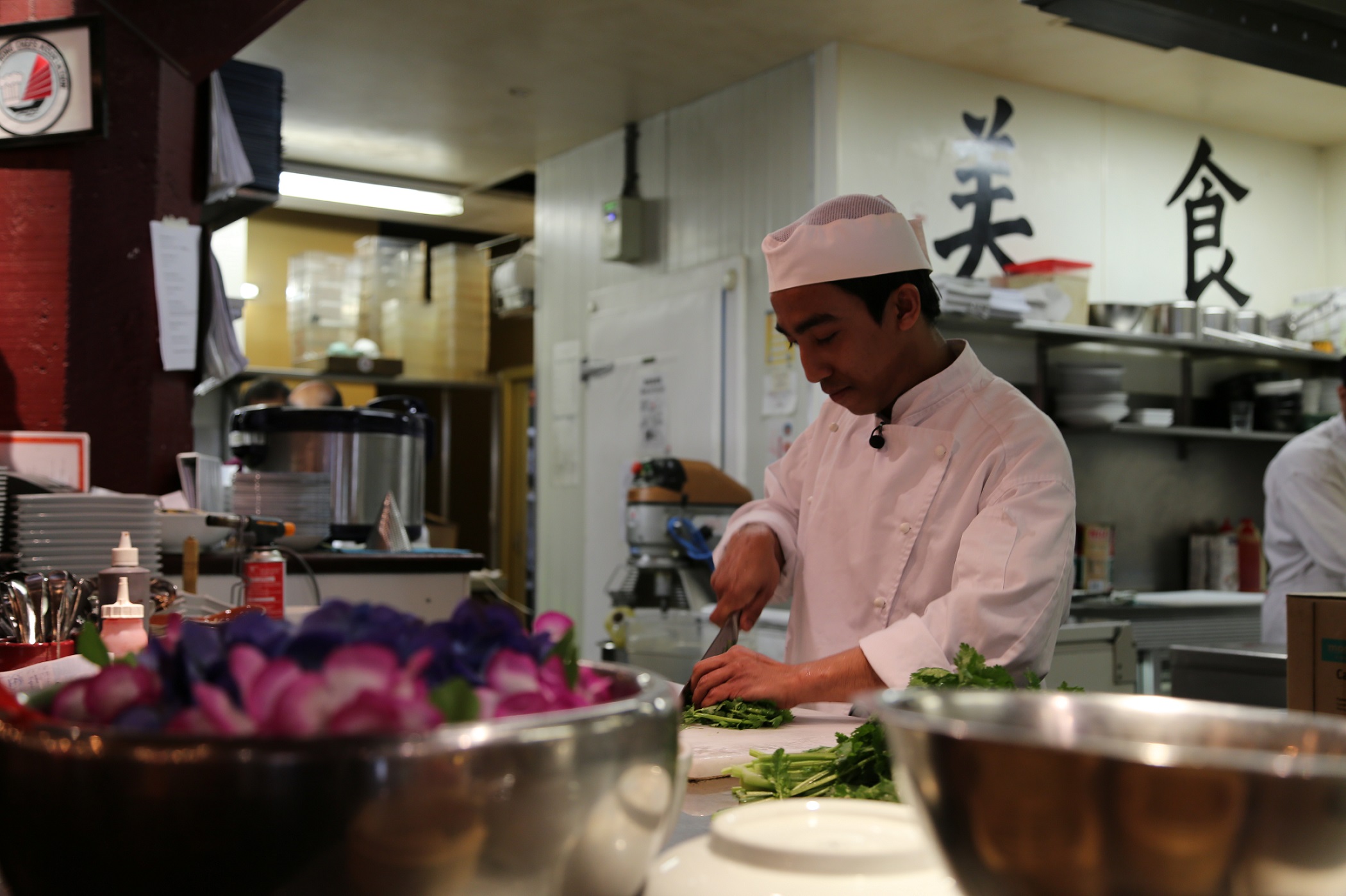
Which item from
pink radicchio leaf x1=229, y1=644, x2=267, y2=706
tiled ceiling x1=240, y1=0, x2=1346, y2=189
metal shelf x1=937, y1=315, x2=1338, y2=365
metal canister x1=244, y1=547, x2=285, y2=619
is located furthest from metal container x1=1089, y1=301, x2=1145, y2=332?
pink radicchio leaf x1=229, y1=644, x2=267, y2=706

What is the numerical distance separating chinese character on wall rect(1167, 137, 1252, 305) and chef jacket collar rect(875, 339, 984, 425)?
4282 millimetres

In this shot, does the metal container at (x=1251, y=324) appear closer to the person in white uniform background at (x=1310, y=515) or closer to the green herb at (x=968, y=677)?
the person in white uniform background at (x=1310, y=515)

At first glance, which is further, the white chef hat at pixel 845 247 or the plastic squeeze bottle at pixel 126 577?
the white chef hat at pixel 845 247

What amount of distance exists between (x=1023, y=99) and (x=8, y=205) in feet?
13.6

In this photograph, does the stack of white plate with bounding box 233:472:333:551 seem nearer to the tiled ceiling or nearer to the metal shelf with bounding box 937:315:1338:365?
the tiled ceiling

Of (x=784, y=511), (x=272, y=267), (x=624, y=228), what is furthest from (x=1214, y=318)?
(x=272, y=267)

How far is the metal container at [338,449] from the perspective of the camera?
4043 millimetres

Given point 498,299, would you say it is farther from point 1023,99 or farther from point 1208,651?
point 1208,651

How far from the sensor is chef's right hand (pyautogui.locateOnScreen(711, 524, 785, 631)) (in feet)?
6.92

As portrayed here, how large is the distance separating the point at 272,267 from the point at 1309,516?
6665mm

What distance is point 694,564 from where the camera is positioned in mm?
4523

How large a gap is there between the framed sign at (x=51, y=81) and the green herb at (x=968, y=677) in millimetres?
2906

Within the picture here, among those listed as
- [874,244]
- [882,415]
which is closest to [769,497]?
[882,415]

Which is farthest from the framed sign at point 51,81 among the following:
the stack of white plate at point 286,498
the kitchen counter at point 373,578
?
the kitchen counter at point 373,578
